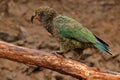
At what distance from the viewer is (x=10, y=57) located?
5480 mm

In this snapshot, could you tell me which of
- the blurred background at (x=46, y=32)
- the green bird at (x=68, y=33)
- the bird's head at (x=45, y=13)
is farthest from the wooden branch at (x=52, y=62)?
the blurred background at (x=46, y=32)

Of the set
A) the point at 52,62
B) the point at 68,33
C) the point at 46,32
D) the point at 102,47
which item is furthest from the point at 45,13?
the point at 46,32

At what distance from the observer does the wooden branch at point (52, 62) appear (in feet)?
17.2

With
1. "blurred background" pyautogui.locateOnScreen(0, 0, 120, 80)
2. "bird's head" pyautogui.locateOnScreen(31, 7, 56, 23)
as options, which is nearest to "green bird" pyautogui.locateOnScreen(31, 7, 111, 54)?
"bird's head" pyautogui.locateOnScreen(31, 7, 56, 23)

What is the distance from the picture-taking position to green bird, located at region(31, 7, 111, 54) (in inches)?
220

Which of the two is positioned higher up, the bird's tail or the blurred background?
the blurred background

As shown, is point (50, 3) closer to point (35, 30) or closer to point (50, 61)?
point (35, 30)

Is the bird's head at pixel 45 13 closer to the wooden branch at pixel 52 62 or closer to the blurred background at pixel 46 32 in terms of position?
the wooden branch at pixel 52 62

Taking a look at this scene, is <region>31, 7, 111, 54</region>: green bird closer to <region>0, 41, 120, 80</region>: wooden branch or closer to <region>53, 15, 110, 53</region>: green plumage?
<region>53, 15, 110, 53</region>: green plumage

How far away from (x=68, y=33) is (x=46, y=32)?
101 inches

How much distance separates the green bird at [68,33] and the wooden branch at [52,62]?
32 centimetres

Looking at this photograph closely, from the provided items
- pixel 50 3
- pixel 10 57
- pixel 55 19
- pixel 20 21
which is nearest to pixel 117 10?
pixel 50 3

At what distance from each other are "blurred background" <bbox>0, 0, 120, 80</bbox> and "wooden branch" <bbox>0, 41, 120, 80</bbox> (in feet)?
7.49

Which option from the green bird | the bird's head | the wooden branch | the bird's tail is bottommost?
the wooden branch
